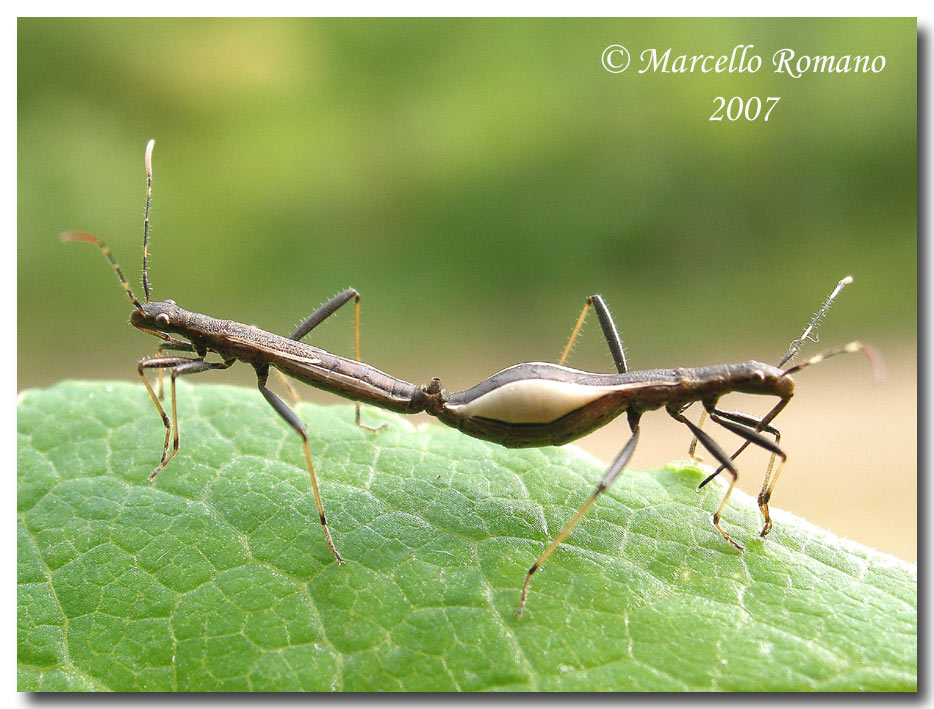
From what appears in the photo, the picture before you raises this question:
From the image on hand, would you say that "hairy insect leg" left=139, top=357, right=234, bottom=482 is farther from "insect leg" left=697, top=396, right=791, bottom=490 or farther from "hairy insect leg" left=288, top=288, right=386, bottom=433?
"insect leg" left=697, top=396, right=791, bottom=490

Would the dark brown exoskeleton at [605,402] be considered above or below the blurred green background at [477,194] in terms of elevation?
below

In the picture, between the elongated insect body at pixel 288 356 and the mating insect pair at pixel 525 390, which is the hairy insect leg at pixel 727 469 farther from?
the elongated insect body at pixel 288 356

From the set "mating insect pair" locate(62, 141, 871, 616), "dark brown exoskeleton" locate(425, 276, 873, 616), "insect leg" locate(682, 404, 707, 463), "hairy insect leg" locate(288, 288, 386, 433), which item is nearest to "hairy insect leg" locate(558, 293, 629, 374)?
"mating insect pair" locate(62, 141, 871, 616)

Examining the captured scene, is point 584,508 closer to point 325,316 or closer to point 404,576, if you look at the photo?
point 404,576

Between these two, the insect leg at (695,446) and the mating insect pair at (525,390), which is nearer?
the mating insect pair at (525,390)

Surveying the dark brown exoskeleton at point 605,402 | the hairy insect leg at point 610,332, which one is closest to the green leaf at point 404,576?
the dark brown exoskeleton at point 605,402

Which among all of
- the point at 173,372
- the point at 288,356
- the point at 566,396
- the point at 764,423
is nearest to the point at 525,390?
the point at 566,396

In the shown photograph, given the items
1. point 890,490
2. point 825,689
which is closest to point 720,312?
point 890,490

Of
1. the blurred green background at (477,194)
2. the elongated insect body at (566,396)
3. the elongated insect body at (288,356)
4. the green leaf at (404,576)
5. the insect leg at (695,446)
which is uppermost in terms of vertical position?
the blurred green background at (477,194)
